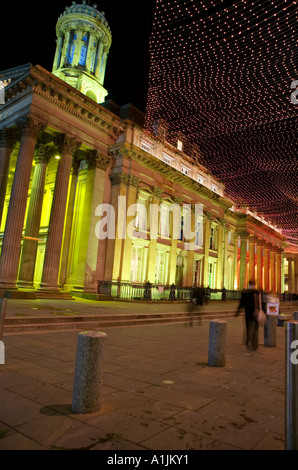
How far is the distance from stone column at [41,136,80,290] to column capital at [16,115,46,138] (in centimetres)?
204

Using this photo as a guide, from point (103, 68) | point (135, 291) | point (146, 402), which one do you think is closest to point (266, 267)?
point (135, 291)

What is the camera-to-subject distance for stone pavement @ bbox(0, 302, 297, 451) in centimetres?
294

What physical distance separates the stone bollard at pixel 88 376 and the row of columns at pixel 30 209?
1397 cm

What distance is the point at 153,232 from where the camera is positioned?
2584cm

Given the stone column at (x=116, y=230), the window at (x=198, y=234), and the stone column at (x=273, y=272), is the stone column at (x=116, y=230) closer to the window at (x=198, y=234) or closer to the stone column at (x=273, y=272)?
the window at (x=198, y=234)

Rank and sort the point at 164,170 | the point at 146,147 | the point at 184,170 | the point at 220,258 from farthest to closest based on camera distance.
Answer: the point at 220,258 → the point at 184,170 → the point at 164,170 → the point at 146,147

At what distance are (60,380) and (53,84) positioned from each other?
720 inches

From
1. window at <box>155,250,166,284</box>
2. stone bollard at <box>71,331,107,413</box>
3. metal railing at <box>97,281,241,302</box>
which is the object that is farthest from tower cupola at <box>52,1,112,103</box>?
stone bollard at <box>71,331,107,413</box>

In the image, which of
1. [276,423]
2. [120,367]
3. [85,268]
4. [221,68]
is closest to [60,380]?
[120,367]

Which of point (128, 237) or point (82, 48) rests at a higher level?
point (82, 48)

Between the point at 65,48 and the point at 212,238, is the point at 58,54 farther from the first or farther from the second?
the point at 212,238

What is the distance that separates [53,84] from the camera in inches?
723

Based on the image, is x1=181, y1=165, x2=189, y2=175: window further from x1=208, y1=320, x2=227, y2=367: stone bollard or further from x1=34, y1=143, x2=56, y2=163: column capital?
x1=208, y1=320, x2=227, y2=367: stone bollard
